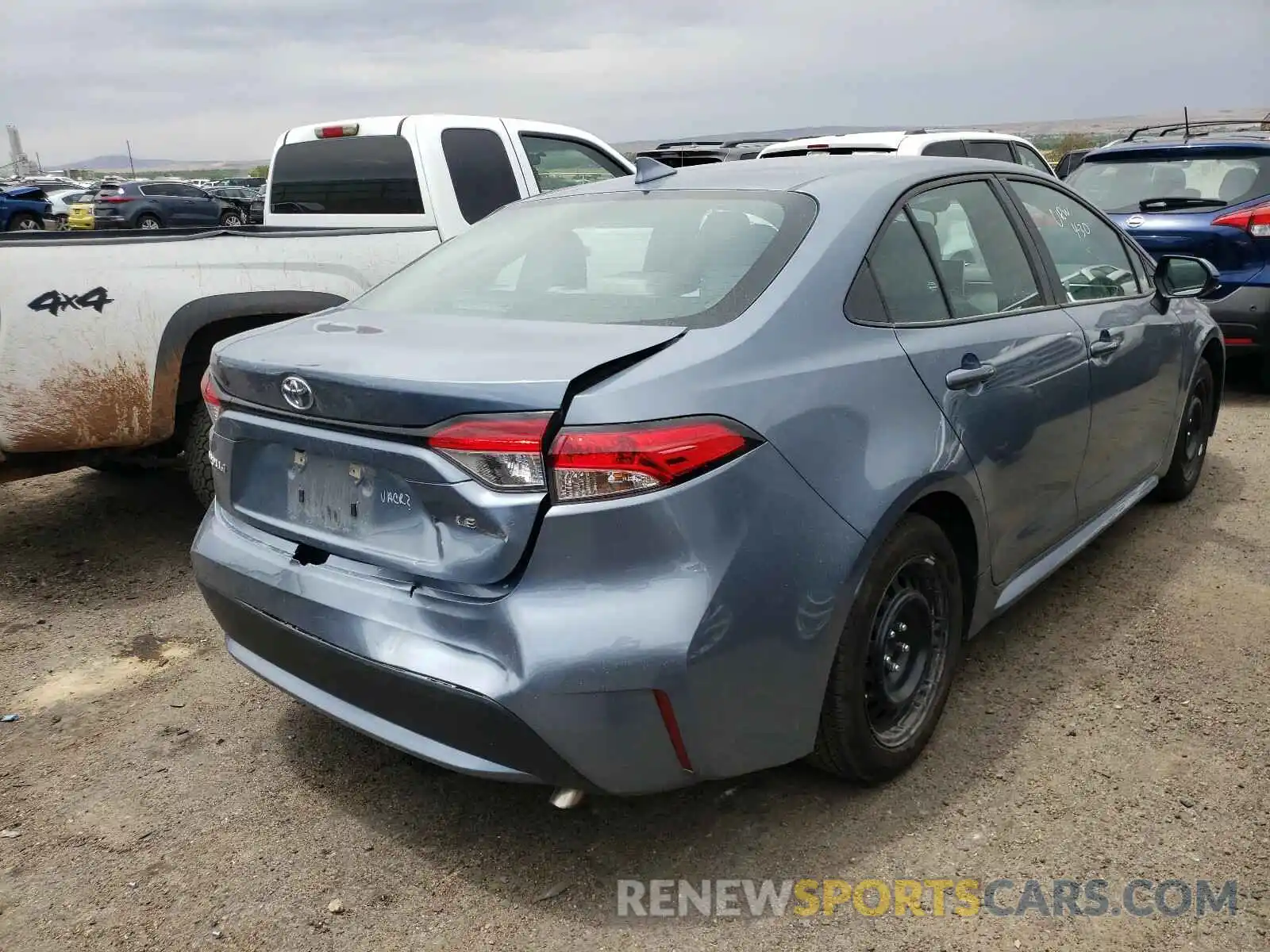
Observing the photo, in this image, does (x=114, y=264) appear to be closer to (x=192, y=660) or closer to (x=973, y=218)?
(x=192, y=660)

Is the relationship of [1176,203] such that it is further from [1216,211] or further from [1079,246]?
[1079,246]

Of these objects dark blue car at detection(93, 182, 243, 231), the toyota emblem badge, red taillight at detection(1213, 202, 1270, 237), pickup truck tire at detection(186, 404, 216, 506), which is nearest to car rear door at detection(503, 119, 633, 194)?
pickup truck tire at detection(186, 404, 216, 506)

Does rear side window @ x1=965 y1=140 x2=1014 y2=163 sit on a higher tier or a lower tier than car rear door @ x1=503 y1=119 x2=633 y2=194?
lower

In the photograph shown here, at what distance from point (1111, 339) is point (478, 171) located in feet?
12.2

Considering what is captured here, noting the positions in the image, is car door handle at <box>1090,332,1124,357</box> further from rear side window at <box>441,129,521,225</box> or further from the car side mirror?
rear side window at <box>441,129,521,225</box>

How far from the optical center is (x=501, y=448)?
82.1 inches

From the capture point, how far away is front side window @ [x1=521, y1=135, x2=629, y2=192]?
20.9 feet

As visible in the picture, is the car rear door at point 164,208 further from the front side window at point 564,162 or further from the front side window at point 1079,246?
the front side window at point 1079,246

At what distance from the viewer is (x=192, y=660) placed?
12.0 feet

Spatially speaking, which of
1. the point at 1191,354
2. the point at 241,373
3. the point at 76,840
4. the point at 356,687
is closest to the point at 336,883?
the point at 356,687

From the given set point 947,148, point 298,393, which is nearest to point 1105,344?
point 298,393

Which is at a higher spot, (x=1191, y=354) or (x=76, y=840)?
(x=1191, y=354)

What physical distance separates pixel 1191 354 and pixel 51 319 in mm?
4563

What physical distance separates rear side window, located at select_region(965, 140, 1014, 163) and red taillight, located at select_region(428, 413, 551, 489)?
789 centimetres
